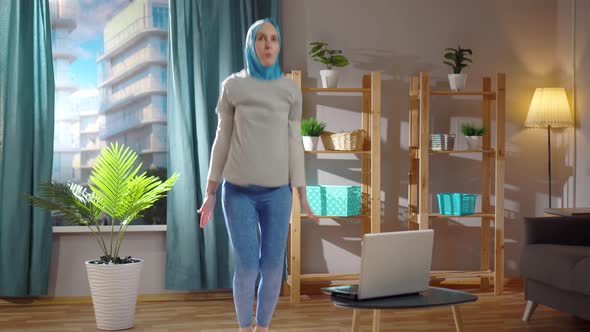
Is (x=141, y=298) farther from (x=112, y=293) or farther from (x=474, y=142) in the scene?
(x=474, y=142)

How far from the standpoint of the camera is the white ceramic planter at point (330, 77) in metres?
4.84

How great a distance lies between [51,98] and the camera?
4691 millimetres

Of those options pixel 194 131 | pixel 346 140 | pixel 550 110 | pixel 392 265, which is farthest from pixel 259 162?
pixel 550 110

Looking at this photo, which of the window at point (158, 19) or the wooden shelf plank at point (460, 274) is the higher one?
the window at point (158, 19)

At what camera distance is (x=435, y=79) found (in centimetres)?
524

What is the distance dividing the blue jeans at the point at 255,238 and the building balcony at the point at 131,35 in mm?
2291

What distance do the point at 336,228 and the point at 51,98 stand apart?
209 centimetres

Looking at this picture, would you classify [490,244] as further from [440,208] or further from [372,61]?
[372,61]

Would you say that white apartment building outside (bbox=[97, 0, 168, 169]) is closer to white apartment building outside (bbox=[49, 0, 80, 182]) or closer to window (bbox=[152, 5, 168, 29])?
window (bbox=[152, 5, 168, 29])

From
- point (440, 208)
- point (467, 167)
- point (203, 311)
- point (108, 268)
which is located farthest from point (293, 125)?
point (467, 167)

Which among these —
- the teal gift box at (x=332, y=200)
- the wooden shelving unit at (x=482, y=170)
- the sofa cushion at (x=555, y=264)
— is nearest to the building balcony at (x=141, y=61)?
the teal gift box at (x=332, y=200)

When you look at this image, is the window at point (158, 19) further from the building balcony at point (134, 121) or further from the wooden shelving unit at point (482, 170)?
the wooden shelving unit at point (482, 170)

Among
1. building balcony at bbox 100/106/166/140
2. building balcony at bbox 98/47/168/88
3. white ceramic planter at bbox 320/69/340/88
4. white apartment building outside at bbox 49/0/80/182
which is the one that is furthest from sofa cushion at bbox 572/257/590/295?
white apartment building outside at bbox 49/0/80/182

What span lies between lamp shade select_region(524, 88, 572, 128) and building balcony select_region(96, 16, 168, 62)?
2.61 meters
